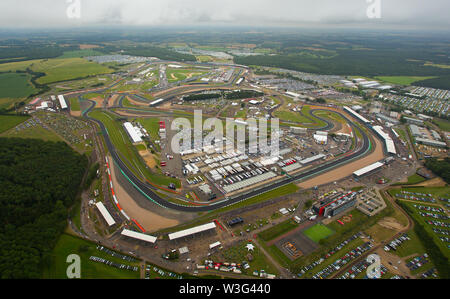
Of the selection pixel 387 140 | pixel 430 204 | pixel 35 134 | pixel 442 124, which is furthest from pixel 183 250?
pixel 442 124

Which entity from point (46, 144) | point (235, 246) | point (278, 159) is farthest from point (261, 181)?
point (46, 144)

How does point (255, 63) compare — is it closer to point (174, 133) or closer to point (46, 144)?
point (174, 133)

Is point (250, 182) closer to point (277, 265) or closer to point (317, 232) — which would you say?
point (317, 232)

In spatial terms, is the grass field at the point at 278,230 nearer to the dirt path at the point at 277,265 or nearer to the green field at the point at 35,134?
the dirt path at the point at 277,265

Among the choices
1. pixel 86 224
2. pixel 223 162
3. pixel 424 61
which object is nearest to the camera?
pixel 86 224

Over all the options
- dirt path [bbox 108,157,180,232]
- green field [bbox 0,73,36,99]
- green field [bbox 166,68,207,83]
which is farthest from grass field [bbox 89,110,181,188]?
green field [bbox 166,68,207,83]

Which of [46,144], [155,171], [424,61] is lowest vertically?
[155,171]

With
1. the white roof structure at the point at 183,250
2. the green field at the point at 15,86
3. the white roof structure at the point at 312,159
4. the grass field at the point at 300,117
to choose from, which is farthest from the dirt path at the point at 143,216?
the green field at the point at 15,86
